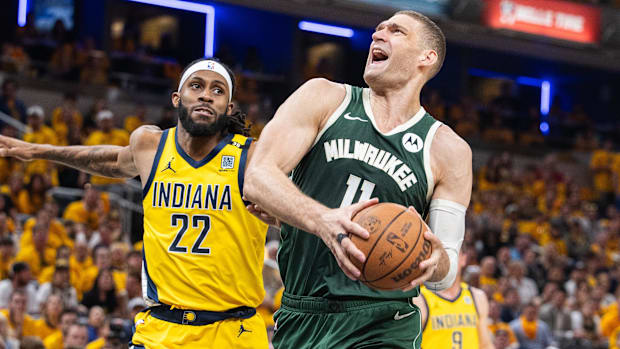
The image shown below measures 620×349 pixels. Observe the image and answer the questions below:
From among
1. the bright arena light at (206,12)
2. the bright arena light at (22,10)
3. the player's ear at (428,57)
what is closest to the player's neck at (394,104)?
the player's ear at (428,57)

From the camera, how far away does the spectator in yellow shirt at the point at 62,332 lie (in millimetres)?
8266

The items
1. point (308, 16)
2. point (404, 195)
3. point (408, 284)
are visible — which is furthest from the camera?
point (308, 16)

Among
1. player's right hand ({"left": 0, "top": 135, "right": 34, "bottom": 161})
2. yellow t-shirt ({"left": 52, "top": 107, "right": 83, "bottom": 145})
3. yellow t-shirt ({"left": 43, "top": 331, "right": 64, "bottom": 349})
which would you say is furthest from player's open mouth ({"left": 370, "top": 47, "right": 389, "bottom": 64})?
yellow t-shirt ({"left": 52, "top": 107, "right": 83, "bottom": 145})

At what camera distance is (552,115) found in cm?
2433

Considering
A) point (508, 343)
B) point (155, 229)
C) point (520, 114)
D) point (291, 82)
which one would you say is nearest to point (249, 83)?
point (291, 82)

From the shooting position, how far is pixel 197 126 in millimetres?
4793

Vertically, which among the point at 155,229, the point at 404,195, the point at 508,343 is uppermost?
the point at 404,195

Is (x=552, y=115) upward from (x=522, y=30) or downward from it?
downward

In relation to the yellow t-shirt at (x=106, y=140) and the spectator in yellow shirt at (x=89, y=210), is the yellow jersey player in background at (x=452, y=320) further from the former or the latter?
the yellow t-shirt at (x=106, y=140)

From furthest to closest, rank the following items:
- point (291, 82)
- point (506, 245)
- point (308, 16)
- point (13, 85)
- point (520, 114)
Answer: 1. point (520, 114)
2. point (291, 82)
3. point (308, 16)
4. point (506, 245)
5. point (13, 85)

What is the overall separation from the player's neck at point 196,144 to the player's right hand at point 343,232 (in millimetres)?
2052

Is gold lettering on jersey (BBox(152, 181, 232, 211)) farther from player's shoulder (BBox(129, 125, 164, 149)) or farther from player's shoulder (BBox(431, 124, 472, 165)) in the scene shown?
player's shoulder (BBox(431, 124, 472, 165))

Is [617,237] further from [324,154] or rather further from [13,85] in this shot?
[324,154]

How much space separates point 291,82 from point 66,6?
549 cm
